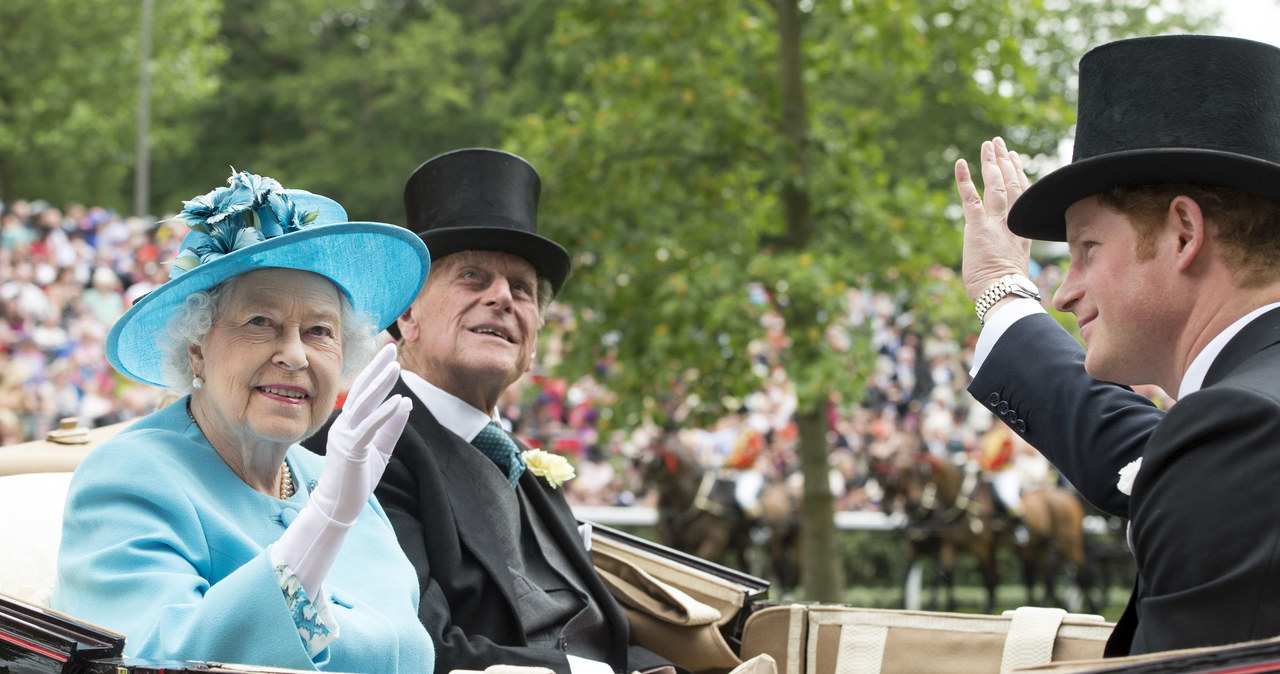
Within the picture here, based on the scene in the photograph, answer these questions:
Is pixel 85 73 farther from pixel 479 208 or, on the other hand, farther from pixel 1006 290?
pixel 1006 290

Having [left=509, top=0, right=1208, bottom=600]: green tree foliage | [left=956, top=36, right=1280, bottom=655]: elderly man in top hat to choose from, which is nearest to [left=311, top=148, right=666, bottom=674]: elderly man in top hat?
[left=956, top=36, right=1280, bottom=655]: elderly man in top hat

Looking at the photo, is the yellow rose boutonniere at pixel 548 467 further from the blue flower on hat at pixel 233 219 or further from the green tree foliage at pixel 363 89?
the green tree foliage at pixel 363 89

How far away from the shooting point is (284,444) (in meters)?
2.38

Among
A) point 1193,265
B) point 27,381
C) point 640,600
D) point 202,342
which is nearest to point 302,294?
point 202,342

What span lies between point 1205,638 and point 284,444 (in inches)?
65.9

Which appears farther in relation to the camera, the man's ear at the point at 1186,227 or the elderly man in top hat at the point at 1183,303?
the man's ear at the point at 1186,227

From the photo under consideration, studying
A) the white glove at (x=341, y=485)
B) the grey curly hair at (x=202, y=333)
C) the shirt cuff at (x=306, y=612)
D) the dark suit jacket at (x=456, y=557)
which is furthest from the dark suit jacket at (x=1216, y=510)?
the grey curly hair at (x=202, y=333)

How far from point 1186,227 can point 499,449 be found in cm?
194

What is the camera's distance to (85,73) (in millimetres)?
20844

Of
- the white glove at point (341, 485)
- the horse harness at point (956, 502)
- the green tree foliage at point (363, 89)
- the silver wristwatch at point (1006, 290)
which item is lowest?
the white glove at point (341, 485)

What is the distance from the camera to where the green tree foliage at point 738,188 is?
6.94 meters

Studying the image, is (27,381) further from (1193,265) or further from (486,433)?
(1193,265)

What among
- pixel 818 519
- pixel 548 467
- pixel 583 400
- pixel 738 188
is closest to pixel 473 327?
pixel 548 467

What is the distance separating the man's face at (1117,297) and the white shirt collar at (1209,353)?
57mm
